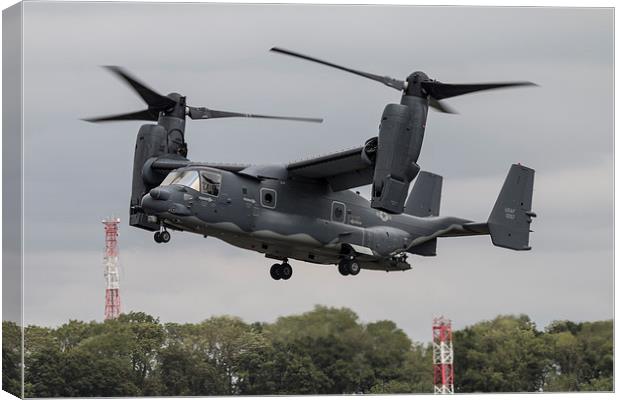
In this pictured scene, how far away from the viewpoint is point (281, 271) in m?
36.0

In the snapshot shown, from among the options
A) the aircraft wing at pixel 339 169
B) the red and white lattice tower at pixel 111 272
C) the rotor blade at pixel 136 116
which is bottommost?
the red and white lattice tower at pixel 111 272

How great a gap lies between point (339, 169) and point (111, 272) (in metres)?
5.40

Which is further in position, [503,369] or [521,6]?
[503,369]

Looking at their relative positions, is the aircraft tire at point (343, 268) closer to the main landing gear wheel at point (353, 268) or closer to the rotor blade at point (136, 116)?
the main landing gear wheel at point (353, 268)

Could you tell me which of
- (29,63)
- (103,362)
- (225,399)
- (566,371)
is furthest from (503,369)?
(29,63)

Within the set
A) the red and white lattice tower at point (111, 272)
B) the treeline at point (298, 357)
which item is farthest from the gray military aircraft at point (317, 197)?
the treeline at point (298, 357)

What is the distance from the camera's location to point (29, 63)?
102 feet

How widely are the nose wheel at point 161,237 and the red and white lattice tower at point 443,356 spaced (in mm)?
5933

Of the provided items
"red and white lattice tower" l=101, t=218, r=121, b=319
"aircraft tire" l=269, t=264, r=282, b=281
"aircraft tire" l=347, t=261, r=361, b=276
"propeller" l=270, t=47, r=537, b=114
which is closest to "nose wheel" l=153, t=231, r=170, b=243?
"red and white lattice tower" l=101, t=218, r=121, b=319

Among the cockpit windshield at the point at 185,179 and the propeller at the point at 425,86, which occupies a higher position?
the propeller at the point at 425,86

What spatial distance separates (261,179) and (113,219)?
3.36m

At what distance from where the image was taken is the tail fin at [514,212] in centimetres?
3578

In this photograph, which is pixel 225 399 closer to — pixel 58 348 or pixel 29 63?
pixel 58 348

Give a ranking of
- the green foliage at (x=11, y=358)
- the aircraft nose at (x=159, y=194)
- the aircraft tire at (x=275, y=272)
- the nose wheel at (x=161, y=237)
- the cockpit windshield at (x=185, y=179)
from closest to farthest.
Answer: the green foliage at (x=11, y=358) → the aircraft nose at (x=159, y=194) → the cockpit windshield at (x=185, y=179) → the nose wheel at (x=161, y=237) → the aircraft tire at (x=275, y=272)
